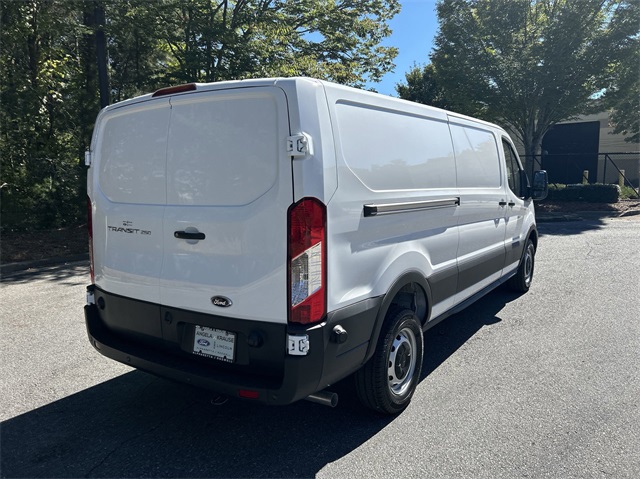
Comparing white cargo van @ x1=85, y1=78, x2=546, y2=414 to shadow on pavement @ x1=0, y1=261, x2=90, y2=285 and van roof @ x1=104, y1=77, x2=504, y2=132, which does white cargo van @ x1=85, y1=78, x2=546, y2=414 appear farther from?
shadow on pavement @ x1=0, y1=261, x2=90, y2=285

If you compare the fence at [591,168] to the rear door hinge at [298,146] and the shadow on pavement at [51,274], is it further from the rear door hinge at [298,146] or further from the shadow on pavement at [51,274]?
the rear door hinge at [298,146]

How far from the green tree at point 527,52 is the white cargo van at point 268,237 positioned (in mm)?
14304

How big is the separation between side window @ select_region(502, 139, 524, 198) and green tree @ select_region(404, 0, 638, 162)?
38.2ft

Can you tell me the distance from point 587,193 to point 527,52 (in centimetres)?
575

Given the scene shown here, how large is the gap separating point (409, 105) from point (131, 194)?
2104mm

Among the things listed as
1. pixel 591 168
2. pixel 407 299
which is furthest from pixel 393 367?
pixel 591 168

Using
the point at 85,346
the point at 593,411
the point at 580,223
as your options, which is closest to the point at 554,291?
the point at 593,411

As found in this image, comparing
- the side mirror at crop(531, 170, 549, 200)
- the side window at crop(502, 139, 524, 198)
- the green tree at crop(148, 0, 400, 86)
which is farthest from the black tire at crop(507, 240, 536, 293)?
the green tree at crop(148, 0, 400, 86)

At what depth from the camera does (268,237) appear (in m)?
2.55

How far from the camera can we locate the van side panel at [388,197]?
2.71 m

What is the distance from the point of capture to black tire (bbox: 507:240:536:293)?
6238mm

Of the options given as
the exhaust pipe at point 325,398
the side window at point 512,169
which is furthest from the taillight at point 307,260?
the side window at point 512,169

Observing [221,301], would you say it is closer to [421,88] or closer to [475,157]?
[475,157]

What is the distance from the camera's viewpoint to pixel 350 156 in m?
2.78
